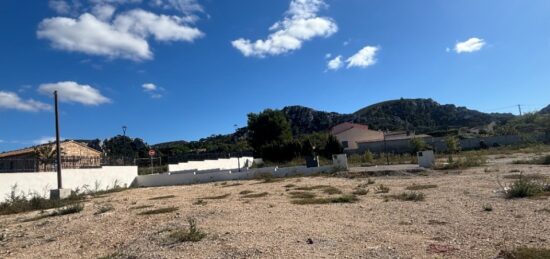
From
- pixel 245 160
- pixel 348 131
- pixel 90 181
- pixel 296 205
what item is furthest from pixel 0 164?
pixel 348 131

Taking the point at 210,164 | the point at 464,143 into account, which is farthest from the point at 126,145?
the point at 464,143

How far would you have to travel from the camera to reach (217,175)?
34406 mm

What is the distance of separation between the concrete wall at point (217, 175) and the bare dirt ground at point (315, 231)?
1775 centimetres

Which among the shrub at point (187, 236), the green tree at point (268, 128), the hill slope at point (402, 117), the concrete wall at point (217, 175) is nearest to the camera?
the shrub at point (187, 236)

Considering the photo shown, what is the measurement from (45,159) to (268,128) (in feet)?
166

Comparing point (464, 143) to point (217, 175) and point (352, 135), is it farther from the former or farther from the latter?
point (217, 175)

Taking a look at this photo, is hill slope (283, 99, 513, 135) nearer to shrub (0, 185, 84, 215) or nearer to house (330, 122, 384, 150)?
house (330, 122, 384, 150)

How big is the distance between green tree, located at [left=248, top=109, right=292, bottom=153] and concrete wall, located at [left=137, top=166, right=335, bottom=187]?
42521 millimetres

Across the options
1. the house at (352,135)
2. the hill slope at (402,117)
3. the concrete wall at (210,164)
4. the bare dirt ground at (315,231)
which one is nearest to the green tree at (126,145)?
the concrete wall at (210,164)

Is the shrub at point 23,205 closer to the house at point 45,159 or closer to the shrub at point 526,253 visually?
the house at point 45,159

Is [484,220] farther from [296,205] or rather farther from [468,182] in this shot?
[468,182]

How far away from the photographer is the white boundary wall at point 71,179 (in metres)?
23.5

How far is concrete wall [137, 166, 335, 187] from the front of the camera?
32844 millimetres

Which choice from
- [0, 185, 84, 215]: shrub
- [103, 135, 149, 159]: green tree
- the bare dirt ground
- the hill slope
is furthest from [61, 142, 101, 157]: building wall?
the hill slope
